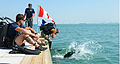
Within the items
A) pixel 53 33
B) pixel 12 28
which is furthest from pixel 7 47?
pixel 53 33

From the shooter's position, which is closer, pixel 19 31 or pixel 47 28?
pixel 19 31

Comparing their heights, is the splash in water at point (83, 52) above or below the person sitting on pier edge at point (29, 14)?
below

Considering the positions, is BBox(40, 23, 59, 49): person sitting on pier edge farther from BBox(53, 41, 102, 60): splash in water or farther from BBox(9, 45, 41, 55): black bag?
BBox(9, 45, 41, 55): black bag

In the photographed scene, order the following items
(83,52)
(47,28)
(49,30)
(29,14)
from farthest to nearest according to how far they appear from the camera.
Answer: (83,52) → (29,14) → (47,28) → (49,30)

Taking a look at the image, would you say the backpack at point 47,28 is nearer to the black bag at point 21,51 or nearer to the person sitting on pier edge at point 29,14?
the person sitting on pier edge at point 29,14

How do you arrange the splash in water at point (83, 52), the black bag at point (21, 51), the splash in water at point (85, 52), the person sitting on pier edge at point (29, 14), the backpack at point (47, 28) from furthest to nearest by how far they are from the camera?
the splash in water at point (85, 52), the splash in water at point (83, 52), the person sitting on pier edge at point (29, 14), the backpack at point (47, 28), the black bag at point (21, 51)

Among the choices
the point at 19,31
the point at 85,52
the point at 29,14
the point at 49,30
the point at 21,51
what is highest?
the point at 29,14

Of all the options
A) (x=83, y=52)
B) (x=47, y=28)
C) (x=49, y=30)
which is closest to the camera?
(x=49, y=30)

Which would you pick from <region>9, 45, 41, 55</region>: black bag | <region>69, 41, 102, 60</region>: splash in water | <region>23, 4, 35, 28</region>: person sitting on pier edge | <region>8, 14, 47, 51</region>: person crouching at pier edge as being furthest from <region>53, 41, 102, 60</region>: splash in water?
<region>9, 45, 41, 55</region>: black bag

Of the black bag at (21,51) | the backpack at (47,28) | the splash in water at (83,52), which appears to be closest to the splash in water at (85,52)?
the splash in water at (83,52)

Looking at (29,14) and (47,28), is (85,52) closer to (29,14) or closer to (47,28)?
(47,28)

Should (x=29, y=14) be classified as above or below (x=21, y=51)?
above

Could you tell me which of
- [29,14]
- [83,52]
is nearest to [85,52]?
[83,52]

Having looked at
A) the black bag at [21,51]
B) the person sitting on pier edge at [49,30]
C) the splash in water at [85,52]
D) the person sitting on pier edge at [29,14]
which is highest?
the person sitting on pier edge at [29,14]
